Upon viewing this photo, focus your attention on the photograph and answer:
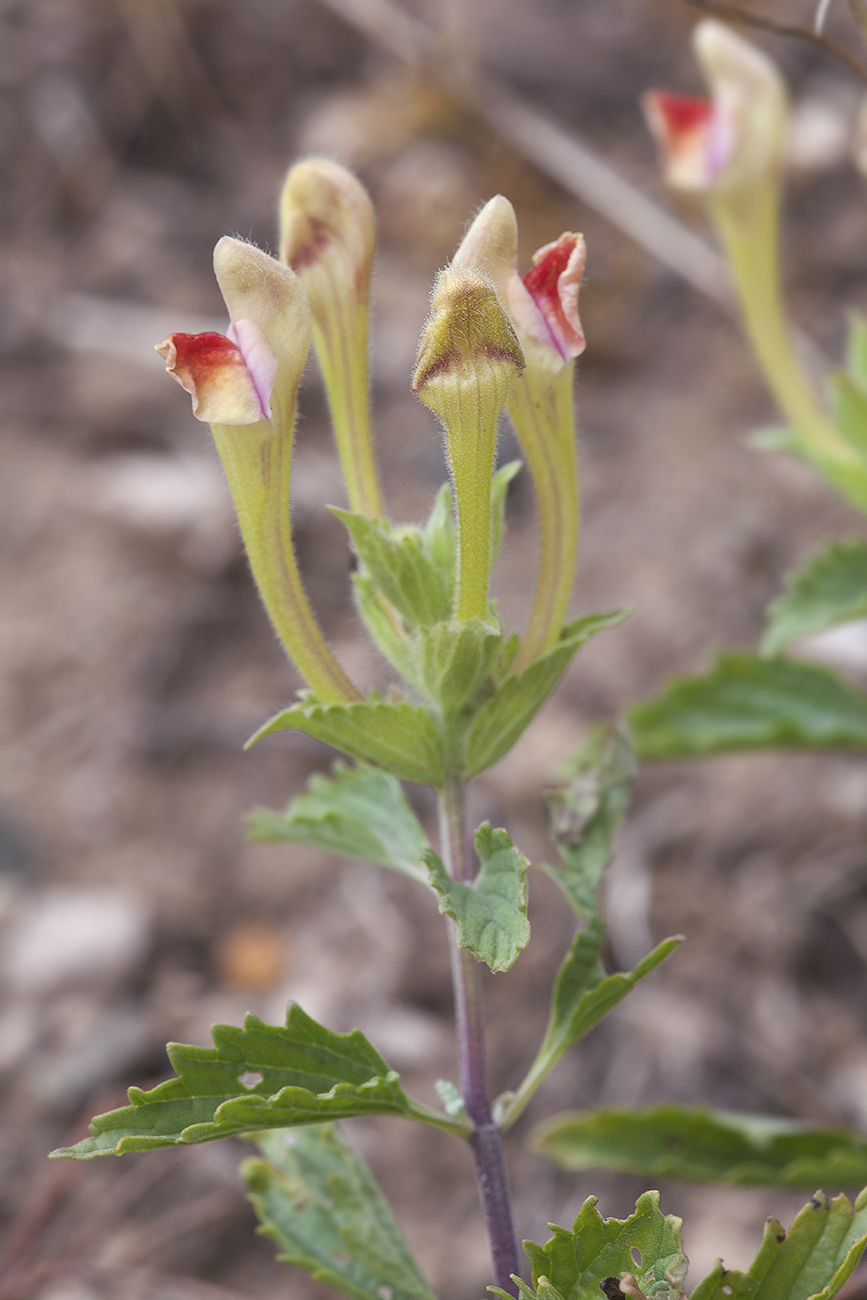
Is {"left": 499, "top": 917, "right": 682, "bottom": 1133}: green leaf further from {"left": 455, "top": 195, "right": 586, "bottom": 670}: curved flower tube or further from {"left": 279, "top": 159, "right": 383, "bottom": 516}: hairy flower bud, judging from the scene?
{"left": 279, "top": 159, "right": 383, "bottom": 516}: hairy flower bud

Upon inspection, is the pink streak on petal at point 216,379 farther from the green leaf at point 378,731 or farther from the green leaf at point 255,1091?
the green leaf at point 255,1091

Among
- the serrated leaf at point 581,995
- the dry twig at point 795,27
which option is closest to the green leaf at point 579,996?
the serrated leaf at point 581,995

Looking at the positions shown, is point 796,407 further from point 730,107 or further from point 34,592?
point 34,592

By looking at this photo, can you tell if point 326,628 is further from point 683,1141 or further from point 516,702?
point 516,702

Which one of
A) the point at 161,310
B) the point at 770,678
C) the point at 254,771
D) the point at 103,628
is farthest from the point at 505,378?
the point at 161,310

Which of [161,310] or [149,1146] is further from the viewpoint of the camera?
[161,310]

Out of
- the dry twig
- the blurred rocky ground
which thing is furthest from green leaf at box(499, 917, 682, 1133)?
the dry twig

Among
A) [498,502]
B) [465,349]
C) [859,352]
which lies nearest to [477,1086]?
[498,502]
